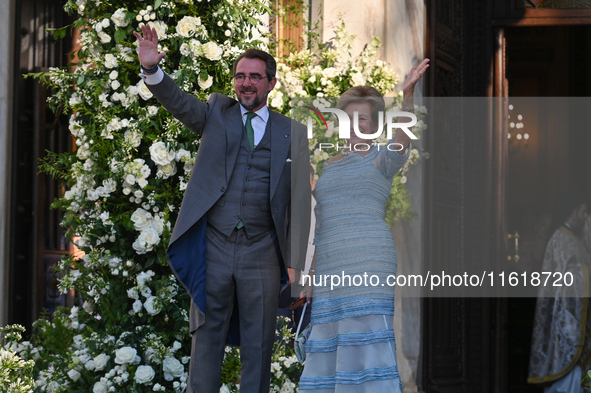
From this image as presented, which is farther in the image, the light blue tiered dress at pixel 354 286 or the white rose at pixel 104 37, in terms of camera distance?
the white rose at pixel 104 37

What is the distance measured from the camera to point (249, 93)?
10.0 feet

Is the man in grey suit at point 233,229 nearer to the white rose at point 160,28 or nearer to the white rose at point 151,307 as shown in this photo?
the white rose at point 151,307

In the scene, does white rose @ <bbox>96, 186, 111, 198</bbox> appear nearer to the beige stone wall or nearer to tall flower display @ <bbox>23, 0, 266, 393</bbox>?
tall flower display @ <bbox>23, 0, 266, 393</bbox>

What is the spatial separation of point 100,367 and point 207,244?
1.29m

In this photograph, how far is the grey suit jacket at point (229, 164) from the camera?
9.64 ft

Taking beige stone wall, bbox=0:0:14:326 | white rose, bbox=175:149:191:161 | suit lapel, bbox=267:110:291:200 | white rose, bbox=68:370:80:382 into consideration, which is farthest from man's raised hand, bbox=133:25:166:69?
beige stone wall, bbox=0:0:14:326

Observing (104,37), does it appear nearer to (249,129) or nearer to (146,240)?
(146,240)

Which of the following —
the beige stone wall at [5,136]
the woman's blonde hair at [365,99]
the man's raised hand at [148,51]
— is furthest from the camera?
the beige stone wall at [5,136]

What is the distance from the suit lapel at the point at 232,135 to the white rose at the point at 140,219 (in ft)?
3.28

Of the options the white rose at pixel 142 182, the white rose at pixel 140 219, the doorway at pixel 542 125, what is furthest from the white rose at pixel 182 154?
the doorway at pixel 542 125

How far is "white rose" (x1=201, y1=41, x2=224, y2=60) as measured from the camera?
3.81 meters

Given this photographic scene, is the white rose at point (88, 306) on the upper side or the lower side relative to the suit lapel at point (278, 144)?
lower

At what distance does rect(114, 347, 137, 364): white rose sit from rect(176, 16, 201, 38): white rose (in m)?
1.79

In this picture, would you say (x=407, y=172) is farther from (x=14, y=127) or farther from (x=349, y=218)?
(x=14, y=127)
